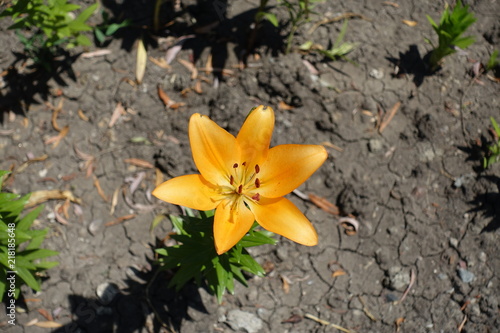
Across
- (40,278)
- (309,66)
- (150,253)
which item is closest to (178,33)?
(309,66)

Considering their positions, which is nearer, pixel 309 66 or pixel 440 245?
pixel 440 245

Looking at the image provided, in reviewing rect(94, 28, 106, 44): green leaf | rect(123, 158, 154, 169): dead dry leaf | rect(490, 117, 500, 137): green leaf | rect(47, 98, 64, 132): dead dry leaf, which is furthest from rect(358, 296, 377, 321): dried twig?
rect(94, 28, 106, 44): green leaf

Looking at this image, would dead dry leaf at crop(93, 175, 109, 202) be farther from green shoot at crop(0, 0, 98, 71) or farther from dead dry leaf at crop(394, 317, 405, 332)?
dead dry leaf at crop(394, 317, 405, 332)

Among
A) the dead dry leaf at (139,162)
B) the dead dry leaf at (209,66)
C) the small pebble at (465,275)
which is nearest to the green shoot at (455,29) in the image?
the small pebble at (465,275)

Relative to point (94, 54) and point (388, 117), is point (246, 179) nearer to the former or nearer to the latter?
point (388, 117)

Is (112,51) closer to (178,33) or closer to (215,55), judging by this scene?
(178,33)
